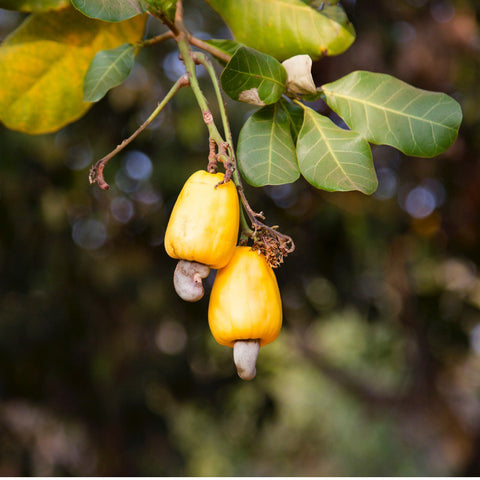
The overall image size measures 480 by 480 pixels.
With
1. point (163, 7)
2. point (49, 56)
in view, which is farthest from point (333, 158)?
point (49, 56)

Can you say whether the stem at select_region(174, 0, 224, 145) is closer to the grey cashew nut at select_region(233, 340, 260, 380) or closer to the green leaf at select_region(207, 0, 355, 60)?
the green leaf at select_region(207, 0, 355, 60)

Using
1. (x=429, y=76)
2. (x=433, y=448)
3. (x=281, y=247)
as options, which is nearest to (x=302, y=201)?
(x=429, y=76)

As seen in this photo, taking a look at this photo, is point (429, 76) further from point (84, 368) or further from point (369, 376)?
point (369, 376)

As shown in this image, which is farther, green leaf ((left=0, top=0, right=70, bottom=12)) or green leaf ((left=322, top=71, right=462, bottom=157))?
green leaf ((left=0, top=0, right=70, bottom=12))

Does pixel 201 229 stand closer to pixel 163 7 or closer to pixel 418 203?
pixel 163 7

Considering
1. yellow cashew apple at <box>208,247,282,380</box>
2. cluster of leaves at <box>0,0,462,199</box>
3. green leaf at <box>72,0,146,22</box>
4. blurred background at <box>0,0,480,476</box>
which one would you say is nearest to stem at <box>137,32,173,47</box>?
cluster of leaves at <box>0,0,462,199</box>
